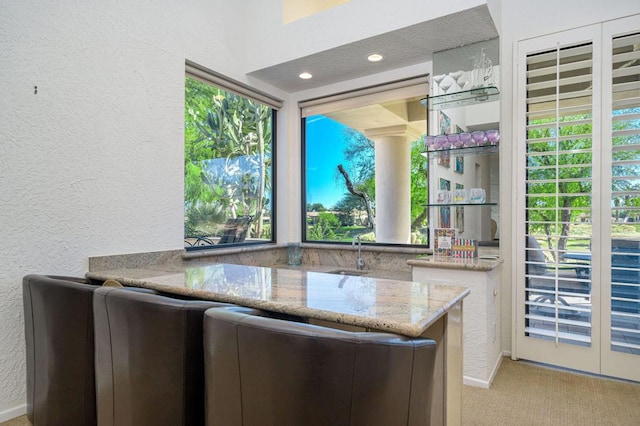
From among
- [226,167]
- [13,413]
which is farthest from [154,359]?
[226,167]

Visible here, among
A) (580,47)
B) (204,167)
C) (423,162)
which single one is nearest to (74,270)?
(204,167)

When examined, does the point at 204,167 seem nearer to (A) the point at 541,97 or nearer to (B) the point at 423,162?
(B) the point at 423,162

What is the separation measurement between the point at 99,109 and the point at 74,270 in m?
1.06

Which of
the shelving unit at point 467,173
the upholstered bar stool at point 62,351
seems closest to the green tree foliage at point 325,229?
the shelving unit at point 467,173

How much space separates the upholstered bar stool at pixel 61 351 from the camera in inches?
65.2

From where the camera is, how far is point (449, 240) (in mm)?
2852

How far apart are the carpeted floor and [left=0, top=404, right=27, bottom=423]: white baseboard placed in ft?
0.10

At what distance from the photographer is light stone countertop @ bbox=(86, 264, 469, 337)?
3.84 feet

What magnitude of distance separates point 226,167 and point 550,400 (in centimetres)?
310

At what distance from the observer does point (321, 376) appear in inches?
36.8

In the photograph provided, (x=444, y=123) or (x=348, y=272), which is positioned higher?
(x=444, y=123)

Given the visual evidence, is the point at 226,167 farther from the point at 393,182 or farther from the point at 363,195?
the point at 393,182

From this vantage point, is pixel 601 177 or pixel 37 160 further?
pixel 601 177

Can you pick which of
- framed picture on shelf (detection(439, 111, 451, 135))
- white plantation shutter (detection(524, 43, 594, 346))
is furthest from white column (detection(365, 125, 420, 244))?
white plantation shutter (detection(524, 43, 594, 346))
